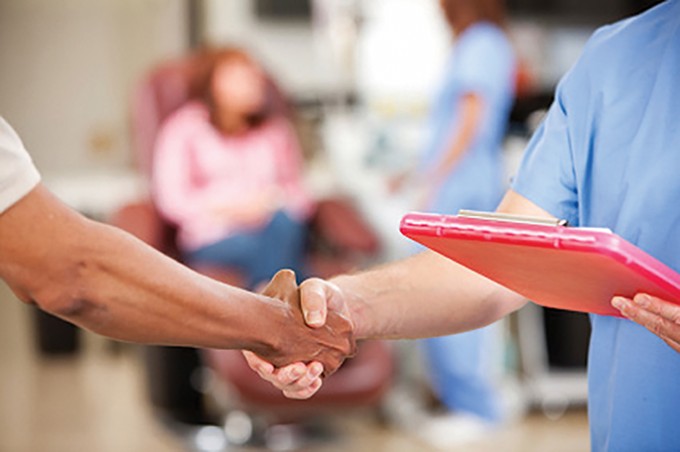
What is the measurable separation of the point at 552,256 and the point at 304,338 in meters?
0.42

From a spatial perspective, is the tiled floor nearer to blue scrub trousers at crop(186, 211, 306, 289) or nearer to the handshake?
blue scrub trousers at crop(186, 211, 306, 289)

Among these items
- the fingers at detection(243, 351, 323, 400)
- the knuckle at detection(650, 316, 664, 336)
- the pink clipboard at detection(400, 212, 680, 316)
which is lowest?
the fingers at detection(243, 351, 323, 400)

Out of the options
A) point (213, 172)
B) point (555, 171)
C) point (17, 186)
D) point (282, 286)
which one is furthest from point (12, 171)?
point (213, 172)

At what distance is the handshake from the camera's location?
1.37m

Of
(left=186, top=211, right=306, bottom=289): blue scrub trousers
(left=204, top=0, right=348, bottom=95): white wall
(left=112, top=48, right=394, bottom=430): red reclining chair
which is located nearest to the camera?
(left=112, top=48, right=394, bottom=430): red reclining chair

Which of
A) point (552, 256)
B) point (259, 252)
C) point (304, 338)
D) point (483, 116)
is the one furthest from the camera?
point (259, 252)

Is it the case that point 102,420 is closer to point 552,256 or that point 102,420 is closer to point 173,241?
point 173,241

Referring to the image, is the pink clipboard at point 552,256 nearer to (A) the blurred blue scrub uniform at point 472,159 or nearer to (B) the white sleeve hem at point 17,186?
(B) the white sleeve hem at point 17,186

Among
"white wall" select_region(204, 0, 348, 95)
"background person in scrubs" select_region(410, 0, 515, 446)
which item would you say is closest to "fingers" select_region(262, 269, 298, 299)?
"background person in scrubs" select_region(410, 0, 515, 446)

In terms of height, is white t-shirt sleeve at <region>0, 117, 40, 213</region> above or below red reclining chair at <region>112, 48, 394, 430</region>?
above

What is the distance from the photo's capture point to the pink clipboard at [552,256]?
101cm

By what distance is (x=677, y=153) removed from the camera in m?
1.23

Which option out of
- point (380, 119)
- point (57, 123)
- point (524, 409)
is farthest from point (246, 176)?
point (57, 123)

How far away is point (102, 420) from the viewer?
158 inches
